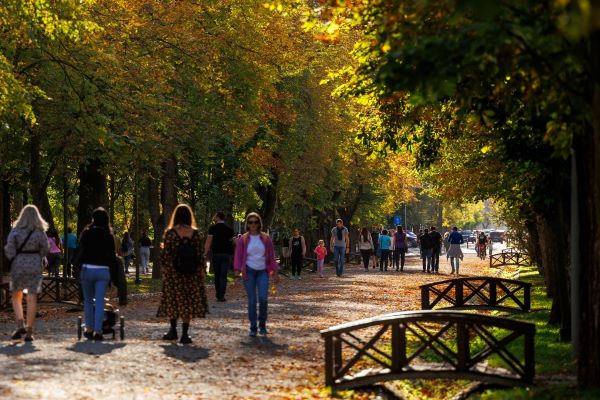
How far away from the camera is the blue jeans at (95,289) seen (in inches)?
570

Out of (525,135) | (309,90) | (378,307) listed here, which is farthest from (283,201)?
(525,135)

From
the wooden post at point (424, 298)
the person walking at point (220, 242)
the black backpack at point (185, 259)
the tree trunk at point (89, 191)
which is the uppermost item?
the tree trunk at point (89, 191)

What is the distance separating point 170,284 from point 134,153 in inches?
564

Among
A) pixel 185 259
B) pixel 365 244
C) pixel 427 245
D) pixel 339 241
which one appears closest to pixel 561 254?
pixel 185 259

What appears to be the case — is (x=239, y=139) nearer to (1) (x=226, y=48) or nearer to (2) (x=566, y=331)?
(1) (x=226, y=48)

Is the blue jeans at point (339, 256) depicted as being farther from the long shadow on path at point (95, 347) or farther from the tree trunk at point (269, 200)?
the long shadow on path at point (95, 347)

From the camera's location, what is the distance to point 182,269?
1438 centimetres

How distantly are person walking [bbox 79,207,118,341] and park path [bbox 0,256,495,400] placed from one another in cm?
37

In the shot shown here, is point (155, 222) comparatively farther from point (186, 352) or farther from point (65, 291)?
point (186, 352)

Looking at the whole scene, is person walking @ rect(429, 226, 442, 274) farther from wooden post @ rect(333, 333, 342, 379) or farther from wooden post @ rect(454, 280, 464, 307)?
wooden post @ rect(333, 333, 342, 379)

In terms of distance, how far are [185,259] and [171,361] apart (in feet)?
5.25

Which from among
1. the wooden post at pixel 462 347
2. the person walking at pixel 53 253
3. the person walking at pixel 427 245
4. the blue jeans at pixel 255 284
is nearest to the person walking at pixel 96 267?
the blue jeans at pixel 255 284

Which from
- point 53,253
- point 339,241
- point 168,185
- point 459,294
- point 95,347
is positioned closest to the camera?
point 95,347

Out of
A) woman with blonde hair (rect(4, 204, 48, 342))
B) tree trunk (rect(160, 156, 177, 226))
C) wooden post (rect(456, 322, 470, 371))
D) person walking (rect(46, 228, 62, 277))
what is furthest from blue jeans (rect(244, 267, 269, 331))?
tree trunk (rect(160, 156, 177, 226))
